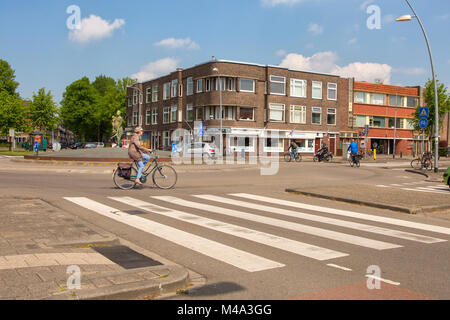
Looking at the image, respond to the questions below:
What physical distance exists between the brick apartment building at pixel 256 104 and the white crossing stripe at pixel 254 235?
114 ft

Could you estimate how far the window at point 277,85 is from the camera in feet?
160

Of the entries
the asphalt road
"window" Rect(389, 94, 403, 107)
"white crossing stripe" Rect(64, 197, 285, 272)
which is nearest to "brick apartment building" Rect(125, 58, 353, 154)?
"window" Rect(389, 94, 403, 107)

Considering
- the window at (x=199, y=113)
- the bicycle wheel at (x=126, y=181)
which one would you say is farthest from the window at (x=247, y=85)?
the bicycle wheel at (x=126, y=181)

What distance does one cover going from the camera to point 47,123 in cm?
5328

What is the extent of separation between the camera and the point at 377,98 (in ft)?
190

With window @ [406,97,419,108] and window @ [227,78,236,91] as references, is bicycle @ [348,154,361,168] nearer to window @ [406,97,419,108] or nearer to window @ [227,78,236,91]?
window @ [227,78,236,91]

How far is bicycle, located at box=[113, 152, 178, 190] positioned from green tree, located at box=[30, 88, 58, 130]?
44301mm

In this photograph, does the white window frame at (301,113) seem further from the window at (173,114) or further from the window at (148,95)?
the window at (148,95)

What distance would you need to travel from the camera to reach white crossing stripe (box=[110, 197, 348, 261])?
5.64 metres

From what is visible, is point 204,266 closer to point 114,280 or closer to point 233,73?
point 114,280

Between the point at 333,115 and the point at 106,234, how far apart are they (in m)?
50.4

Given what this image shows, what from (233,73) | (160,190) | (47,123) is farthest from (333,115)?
(160,190)

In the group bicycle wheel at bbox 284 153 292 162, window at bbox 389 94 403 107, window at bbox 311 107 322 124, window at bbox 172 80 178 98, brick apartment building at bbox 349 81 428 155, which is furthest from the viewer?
window at bbox 389 94 403 107

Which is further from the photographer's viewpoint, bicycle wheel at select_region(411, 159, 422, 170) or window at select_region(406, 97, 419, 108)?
window at select_region(406, 97, 419, 108)
